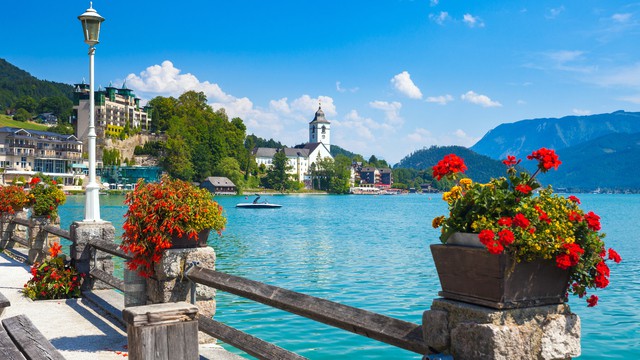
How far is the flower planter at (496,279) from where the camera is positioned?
3230mm

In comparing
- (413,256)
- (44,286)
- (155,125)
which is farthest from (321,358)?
(155,125)

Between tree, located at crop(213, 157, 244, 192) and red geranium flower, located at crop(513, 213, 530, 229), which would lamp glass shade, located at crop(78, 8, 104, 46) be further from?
tree, located at crop(213, 157, 244, 192)

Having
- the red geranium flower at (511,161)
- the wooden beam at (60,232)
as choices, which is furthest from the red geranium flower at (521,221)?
the wooden beam at (60,232)

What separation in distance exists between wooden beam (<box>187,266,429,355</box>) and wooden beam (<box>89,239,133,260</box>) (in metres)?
2.20

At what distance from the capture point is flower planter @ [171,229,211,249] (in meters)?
6.88

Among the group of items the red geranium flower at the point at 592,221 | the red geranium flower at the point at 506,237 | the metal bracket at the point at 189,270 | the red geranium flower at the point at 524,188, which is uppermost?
the red geranium flower at the point at 524,188

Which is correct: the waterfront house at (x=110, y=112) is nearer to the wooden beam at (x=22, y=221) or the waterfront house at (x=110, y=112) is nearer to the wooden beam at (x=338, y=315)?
the wooden beam at (x=22, y=221)

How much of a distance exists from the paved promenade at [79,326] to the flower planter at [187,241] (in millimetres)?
1186

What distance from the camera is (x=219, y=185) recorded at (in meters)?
144

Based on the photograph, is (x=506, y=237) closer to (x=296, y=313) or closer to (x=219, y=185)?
(x=296, y=313)

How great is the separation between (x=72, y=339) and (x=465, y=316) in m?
5.68

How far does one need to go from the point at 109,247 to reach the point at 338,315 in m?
Answer: 5.72

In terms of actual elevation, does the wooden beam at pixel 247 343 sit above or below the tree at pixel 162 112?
below

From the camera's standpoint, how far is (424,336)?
356cm
